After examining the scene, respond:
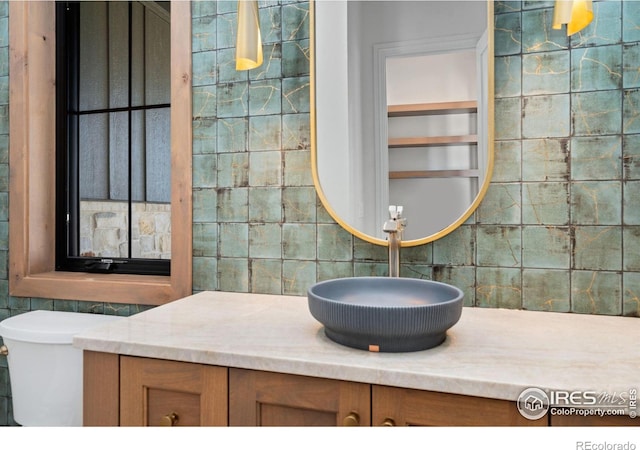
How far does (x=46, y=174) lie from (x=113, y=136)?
12.1 inches

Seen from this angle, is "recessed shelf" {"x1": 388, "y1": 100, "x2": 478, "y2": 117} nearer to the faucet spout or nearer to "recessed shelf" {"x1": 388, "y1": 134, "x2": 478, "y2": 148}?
"recessed shelf" {"x1": 388, "y1": 134, "x2": 478, "y2": 148}

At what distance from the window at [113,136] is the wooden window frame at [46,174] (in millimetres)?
61

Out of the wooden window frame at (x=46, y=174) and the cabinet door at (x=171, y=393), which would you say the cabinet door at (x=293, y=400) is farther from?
the wooden window frame at (x=46, y=174)

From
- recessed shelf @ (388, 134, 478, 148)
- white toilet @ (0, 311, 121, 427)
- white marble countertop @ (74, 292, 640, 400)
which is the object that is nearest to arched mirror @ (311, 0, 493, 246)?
recessed shelf @ (388, 134, 478, 148)

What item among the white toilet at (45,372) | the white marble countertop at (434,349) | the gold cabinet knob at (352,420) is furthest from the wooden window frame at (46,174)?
the gold cabinet knob at (352,420)

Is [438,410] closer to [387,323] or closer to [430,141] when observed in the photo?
[387,323]

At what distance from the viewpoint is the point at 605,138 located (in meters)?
1.26

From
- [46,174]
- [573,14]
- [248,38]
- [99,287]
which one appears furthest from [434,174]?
[46,174]

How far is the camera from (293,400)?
0.94m

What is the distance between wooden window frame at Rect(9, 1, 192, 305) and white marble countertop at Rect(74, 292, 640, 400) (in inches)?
16.2

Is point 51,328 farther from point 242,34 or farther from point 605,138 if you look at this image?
point 605,138

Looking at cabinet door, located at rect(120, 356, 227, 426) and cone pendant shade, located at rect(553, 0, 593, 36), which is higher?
cone pendant shade, located at rect(553, 0, 593, 36)

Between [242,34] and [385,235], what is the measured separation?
77 cm

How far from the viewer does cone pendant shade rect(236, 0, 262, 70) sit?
4.66 ft
